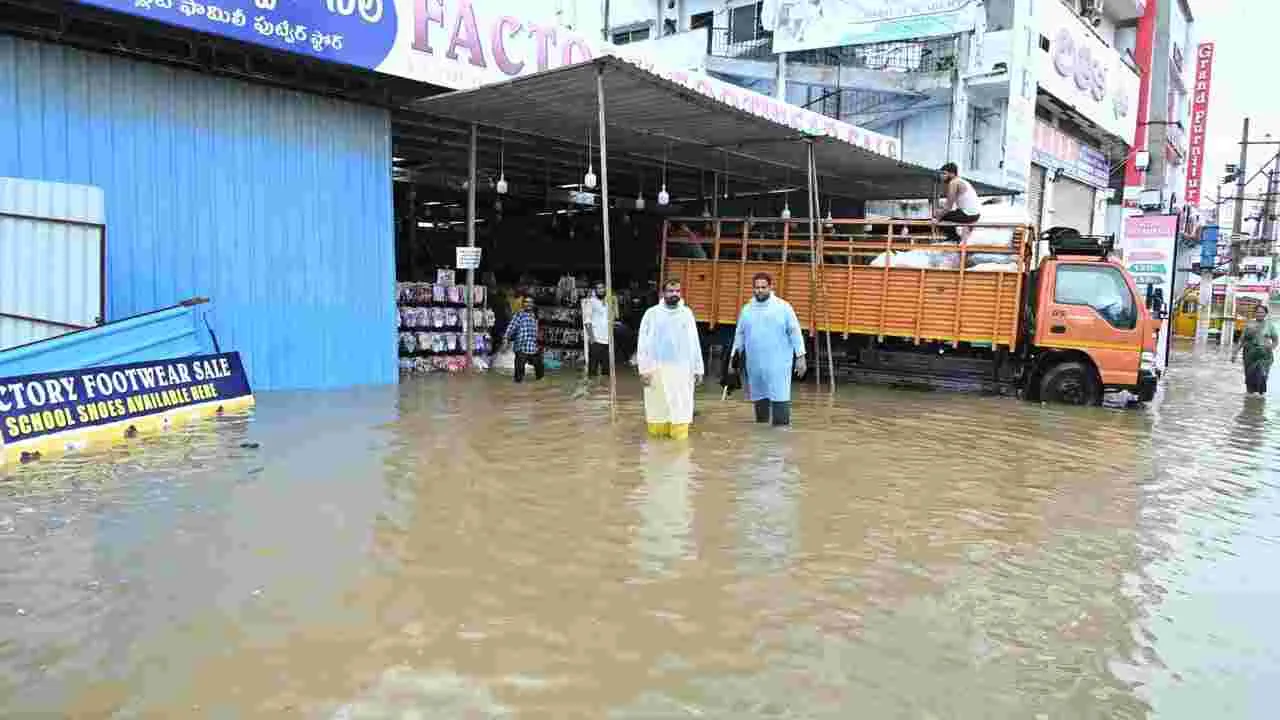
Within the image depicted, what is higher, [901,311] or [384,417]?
[901,311]

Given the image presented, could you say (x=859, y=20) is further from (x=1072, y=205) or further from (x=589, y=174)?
(x=589, y=174)

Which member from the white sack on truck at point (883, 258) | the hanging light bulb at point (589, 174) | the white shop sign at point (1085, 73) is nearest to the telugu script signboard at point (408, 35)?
the hanging light bulb at point (589, 174)

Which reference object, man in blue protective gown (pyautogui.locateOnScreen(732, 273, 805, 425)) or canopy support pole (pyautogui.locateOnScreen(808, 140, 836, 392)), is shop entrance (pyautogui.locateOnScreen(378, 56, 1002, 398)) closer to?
canopy support pole (pyautogui.locateOnScreen(808, 140, 836, 392))

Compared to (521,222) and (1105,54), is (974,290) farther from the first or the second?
(1105,54)

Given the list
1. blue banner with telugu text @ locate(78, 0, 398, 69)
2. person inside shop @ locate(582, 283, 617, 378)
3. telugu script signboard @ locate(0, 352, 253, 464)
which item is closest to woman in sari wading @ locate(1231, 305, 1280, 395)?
person inside shop @ locate(582, 283, 617, 378)

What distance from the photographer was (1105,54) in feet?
92.2

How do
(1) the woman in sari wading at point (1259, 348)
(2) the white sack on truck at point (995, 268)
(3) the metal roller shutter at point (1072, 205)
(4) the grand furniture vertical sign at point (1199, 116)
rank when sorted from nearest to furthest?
(2) the white sack on truck at point (995, 268), (1) the woman in sari wading at point (1259, 348), (3) the metal roller shutter at point (1072, 205), (4) the grand furniture vertical sign at point (1199, 116)

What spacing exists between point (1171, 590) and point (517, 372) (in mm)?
9596

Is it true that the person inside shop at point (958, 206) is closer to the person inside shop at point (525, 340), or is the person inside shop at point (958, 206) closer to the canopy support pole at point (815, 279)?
the canopy support pole at point (815, 279)

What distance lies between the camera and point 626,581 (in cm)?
437

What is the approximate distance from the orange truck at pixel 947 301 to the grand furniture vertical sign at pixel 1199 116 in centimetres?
3589

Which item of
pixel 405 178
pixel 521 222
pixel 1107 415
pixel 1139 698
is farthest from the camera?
pixel 521 222

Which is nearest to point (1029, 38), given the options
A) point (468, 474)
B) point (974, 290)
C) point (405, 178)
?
point (974, 290)

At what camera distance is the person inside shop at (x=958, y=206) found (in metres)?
12.3
